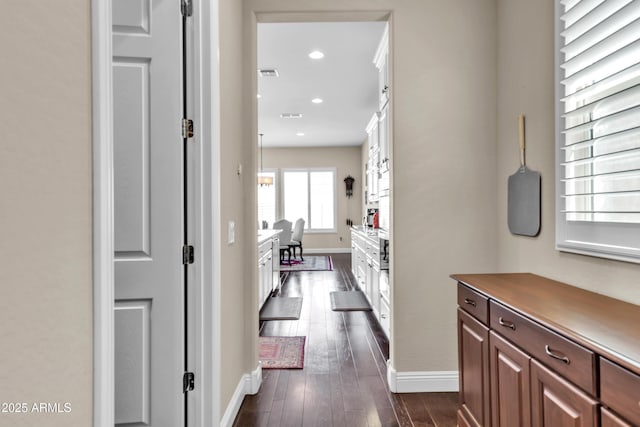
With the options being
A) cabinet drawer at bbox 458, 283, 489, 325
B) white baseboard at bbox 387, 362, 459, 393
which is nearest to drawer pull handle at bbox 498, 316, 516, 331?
cabinet drawer at bbox 458, 283, 489, 325

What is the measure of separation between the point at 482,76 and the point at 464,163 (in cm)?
60

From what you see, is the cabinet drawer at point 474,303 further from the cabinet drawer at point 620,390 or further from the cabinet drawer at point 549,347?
the cabinet drawer at point 620,390

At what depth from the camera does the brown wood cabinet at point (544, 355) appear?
3.29 feet

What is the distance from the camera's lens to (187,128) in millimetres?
1771

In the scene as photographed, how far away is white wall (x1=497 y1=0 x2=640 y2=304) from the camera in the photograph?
5.49 feet

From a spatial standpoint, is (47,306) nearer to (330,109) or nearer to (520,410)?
(520,410)

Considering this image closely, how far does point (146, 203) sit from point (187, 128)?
395 mm

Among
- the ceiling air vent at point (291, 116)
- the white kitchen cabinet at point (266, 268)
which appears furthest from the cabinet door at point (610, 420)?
the ceiling air vent at point (291, 116)

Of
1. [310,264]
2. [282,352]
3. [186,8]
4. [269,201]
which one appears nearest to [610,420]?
[186,8]

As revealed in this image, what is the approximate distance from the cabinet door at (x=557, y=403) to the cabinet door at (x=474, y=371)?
1.19 feet

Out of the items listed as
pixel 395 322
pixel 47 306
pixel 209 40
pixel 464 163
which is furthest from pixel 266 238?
pixel 47 306

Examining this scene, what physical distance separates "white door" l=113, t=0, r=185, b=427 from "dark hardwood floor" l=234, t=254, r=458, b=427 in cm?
78

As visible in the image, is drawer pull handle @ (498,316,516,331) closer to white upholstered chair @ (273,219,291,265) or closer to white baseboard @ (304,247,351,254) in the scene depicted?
white upholstered chair @ (273,219,291,265)

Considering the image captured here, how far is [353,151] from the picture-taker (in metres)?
10.2
